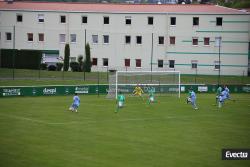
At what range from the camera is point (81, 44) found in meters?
86.3

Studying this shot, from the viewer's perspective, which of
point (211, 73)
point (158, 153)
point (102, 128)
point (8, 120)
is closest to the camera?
point (158, 153)

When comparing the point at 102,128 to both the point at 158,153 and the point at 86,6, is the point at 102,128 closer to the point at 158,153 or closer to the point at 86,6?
the point at 158,153

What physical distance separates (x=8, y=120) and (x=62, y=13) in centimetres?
4717

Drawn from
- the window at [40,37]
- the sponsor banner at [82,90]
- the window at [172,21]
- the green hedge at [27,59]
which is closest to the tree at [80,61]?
the green hedge at [27,59]

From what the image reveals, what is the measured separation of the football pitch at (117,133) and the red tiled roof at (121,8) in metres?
31.7

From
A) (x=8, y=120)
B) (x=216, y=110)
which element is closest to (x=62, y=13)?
(x=216, y=110)

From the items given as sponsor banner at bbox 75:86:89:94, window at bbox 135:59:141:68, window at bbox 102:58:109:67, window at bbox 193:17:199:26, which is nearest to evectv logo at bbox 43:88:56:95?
sponsor banner at bbox 75:86:89:94

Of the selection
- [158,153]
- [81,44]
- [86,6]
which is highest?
[86,6]

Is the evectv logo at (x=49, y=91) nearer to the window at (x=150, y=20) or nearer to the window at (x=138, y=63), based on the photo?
the window at (x=138, y=63)

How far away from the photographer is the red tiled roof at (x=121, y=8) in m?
86.5

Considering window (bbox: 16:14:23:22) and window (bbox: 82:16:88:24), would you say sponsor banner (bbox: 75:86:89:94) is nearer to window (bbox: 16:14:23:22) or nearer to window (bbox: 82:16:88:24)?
window (bbox: 82:16:88:24)

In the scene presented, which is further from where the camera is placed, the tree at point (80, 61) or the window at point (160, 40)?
the window at point (160, 40)

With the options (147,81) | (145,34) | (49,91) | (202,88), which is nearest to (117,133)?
(49,91)

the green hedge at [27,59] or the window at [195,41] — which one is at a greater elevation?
the window at [195,41]
